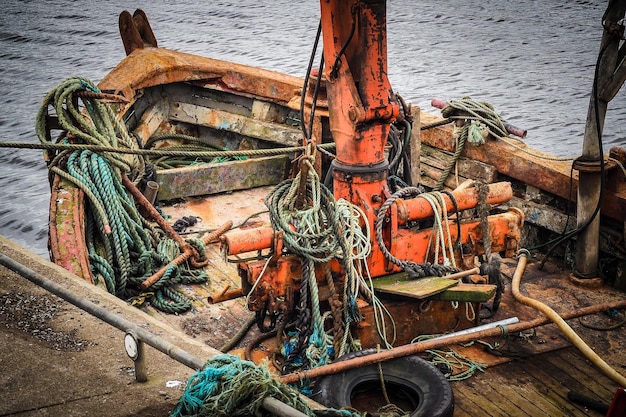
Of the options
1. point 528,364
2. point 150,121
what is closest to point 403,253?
point 528,364

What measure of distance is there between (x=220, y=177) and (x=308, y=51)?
14.0 m

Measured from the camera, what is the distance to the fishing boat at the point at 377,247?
4.83 meters

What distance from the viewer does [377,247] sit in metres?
5.22

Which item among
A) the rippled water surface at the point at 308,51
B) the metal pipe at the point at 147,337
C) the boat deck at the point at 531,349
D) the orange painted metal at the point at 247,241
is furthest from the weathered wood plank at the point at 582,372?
the rippled water surface at the point at 308,51

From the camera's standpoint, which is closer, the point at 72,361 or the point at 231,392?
the point at 231,392

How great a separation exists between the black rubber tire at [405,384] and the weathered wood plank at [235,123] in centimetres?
385

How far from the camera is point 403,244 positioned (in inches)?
211

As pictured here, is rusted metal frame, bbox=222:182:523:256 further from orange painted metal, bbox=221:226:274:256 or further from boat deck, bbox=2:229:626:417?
boat deck, bbox=2:229:626:417

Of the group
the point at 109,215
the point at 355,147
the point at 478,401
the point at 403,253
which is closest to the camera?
the point at 478,401

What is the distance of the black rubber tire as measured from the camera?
429cm

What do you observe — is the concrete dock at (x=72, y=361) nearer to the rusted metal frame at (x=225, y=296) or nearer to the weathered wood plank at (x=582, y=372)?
the rusted metal frame at (x=225, y=296)

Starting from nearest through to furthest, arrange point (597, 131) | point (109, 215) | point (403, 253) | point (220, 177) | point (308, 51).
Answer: point (403, 253) → point (597, 131) → point (109, 215) → point (220, 177) → point (308, 51)

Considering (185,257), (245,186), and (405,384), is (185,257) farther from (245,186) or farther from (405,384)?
(405,384)

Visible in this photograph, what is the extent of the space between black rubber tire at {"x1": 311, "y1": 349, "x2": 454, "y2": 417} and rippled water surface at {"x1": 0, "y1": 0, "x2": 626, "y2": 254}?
721cm
